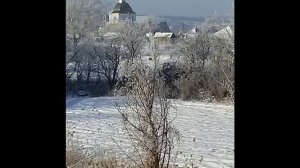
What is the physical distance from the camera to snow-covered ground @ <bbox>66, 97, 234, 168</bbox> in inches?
280

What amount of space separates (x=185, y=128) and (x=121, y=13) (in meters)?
6.17

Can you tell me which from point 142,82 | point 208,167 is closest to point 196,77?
point 208,167

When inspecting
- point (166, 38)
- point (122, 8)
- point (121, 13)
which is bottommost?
point (166, 38)

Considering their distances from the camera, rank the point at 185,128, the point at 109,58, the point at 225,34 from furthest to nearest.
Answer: the point at 109,58
the point at 225,34
the point at 185,128

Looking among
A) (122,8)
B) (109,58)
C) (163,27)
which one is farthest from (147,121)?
(122,8)

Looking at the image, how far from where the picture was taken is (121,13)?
14078mm

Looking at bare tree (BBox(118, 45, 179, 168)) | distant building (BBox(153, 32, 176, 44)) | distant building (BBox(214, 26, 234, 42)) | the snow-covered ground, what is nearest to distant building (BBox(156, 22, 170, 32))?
distant building (BBox(153, 32, 176, 44))

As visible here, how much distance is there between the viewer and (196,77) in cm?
1077

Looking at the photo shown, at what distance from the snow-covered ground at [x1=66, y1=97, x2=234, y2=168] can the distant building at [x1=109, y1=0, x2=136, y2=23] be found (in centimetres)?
293

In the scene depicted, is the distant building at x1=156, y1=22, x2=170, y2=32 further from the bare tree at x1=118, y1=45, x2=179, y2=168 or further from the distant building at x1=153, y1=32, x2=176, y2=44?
the bare tree at x1=118, y1=45, x2=179, y2=168

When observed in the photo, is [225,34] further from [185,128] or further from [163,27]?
[185,128]

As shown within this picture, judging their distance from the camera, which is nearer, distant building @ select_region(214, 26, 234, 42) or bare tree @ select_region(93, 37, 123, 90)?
distant building @ select_region(214, 26, 234, 42)
